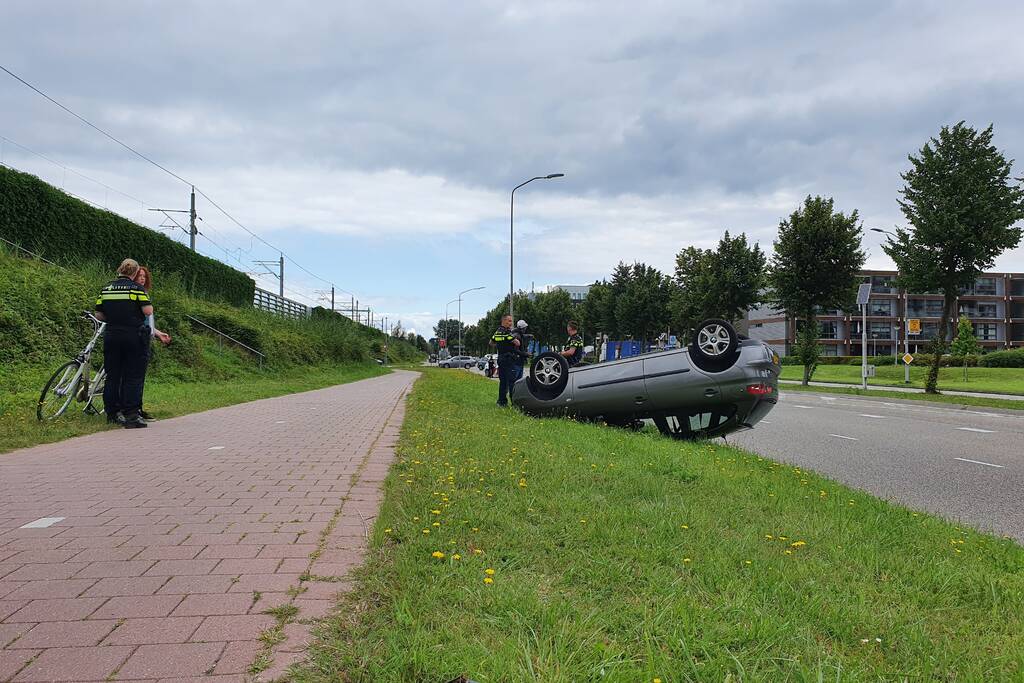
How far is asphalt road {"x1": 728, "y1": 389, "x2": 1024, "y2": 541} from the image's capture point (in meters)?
5.89

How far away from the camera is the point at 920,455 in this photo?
8797mm

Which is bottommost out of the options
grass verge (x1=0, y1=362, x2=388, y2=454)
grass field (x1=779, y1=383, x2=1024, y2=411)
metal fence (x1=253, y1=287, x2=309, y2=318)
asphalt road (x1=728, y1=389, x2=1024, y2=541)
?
asphalt road (x1=728, y1=389, x2=1024, y2=541)

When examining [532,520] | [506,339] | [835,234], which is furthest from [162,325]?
[835,234]

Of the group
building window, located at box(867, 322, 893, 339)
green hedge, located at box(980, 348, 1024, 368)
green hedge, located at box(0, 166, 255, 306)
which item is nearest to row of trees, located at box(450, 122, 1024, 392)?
green hedge, located at box(980, 348, 1024, 368)

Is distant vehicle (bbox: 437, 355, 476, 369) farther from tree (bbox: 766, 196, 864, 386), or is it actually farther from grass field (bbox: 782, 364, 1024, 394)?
tree (bbox: 766, 196, 864, 386)

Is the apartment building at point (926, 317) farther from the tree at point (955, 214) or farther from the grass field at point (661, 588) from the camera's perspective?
the grass field at point (661, 588)

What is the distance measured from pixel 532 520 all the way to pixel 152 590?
2006 millimetres

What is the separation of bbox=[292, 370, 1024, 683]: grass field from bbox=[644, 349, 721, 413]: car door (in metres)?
2.54

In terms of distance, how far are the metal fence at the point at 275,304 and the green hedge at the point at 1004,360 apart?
152ft

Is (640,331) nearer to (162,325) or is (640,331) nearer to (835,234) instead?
(835,234)

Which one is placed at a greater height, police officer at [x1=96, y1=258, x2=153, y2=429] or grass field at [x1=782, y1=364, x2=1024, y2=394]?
police officer at [x1=96, y1=258, x2=153, y2=429]

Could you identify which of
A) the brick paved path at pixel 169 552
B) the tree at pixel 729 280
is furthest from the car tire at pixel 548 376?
the tree at pixel 729 280

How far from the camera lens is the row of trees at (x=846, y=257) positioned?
21703mm

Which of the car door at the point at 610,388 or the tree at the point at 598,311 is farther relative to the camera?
the tree at the point at 598,311
